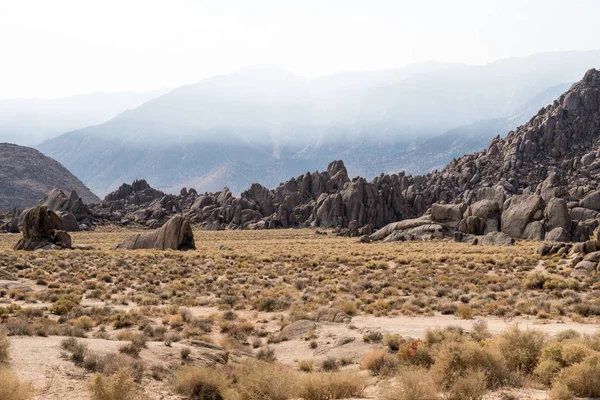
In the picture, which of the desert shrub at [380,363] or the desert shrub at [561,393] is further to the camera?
the desert shrub at [380,363]

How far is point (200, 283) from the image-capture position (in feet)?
90.8

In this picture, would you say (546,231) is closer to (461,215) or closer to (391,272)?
(461,215)

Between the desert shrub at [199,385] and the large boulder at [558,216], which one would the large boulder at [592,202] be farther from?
the desert shrub at [199,385]

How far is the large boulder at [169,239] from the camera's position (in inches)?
2114

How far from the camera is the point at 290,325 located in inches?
647

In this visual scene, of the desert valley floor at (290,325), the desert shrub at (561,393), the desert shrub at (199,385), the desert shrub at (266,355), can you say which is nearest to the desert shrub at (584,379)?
the desert valley floor at (290,325)

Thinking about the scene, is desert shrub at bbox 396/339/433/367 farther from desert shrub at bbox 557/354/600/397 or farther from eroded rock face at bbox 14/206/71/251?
eroded rock face at bbox 14/206/71/251

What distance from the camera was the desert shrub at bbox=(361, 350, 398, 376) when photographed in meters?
10.9

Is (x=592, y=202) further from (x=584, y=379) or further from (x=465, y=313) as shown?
(x=584, y=379)

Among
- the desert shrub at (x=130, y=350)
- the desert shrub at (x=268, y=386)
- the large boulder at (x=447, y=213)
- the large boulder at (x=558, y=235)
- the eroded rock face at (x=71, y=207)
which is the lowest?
the large boulder at (x=558, y=235)

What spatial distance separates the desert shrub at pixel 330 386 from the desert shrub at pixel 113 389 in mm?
3119

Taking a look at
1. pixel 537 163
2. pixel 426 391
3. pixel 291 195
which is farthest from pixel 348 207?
pixel 426 391

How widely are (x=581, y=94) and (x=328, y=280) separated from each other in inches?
5441

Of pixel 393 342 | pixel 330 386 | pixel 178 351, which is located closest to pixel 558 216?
pixel 393 342
